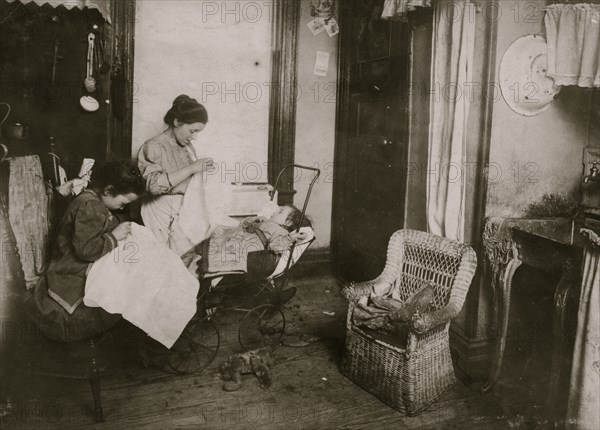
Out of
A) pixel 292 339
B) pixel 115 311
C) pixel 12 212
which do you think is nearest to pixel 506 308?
pixel 292 339

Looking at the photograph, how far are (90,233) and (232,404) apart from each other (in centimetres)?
128

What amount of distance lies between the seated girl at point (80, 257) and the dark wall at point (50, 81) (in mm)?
1134

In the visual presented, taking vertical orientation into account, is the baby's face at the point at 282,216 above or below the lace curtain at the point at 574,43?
below

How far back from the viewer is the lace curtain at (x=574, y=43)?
3135 mm

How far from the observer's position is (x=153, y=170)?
361 cm

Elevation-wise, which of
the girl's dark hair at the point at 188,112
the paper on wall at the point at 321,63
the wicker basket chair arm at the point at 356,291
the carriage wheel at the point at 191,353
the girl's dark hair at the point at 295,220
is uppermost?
the paper on wall at the point at 321,63

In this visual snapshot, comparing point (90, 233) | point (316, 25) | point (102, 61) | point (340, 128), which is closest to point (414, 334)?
point (90, 233)

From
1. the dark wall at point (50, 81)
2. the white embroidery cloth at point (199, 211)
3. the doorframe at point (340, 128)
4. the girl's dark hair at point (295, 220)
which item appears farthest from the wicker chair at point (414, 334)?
the dark wall at point (50, 81)

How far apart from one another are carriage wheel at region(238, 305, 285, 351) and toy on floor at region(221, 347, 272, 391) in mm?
306

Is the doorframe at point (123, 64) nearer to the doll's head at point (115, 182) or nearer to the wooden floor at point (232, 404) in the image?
the doll's head at point (115, 182)

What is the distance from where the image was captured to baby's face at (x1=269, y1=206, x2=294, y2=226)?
392cm

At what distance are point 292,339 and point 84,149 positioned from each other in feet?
7.43

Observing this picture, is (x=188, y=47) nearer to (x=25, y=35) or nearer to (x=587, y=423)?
(x=25, y=35)

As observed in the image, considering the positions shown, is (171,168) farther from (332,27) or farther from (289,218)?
(332,27)
